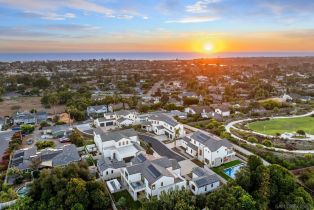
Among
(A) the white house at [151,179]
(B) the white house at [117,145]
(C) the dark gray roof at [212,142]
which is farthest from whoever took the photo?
(B) the white house at [117,145]

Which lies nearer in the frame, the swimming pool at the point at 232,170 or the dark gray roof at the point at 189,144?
the swimming pool at the point at 232,170

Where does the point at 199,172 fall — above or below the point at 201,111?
below

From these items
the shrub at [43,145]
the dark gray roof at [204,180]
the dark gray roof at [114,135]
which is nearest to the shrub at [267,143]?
the dark gray roof at [204,180]

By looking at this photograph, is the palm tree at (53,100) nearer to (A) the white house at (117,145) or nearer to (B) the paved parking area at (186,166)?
(A) the white house at (117,145)

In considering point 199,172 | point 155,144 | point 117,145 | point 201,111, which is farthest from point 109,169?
point 201,111

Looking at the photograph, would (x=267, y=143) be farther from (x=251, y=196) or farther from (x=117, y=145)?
(x=117, y=145)

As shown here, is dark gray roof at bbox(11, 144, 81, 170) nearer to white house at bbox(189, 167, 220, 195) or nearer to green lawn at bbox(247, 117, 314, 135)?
white house at bbox(189, 167, 220, 195)
